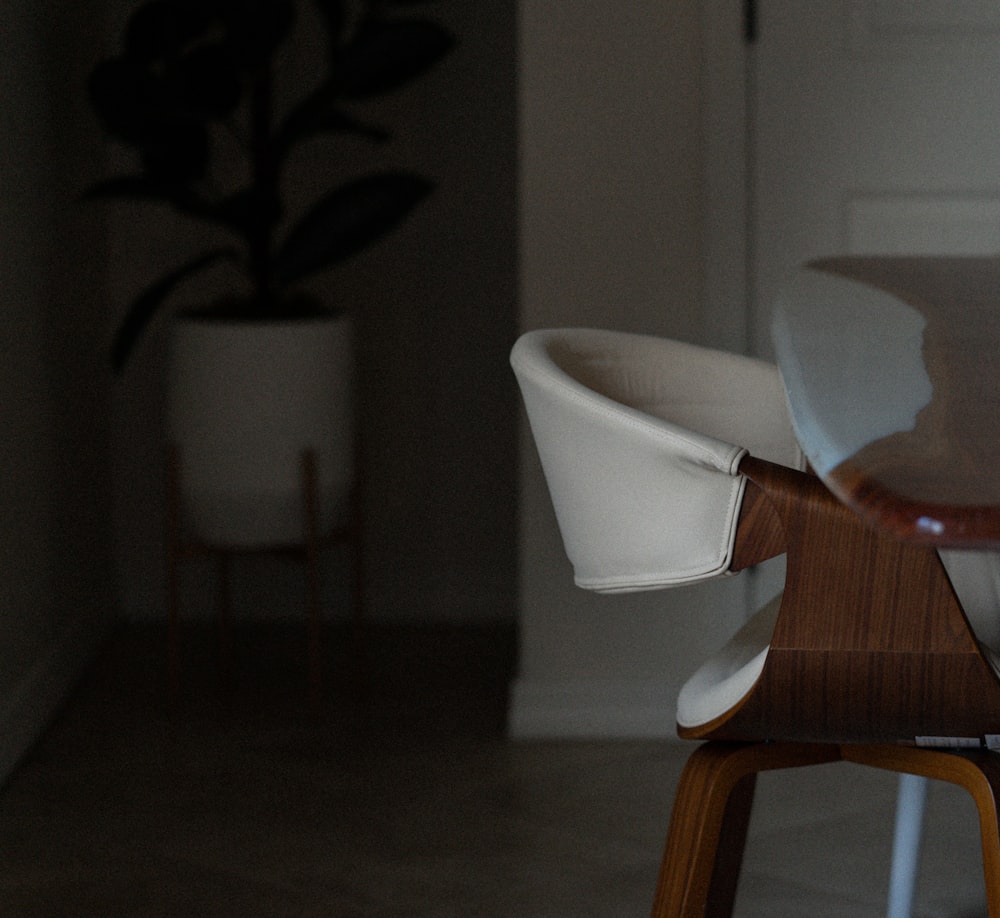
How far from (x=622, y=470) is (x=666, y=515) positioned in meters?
0.06

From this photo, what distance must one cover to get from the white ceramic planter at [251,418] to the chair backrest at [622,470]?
1.24 m

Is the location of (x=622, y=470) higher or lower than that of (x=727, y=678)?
higher

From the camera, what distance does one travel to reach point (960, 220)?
260 cm

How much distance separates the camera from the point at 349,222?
2.73m

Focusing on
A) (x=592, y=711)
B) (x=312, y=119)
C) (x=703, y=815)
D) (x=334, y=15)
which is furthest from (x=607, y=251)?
(x=703, y=815)

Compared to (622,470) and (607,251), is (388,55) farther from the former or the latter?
(622,470)

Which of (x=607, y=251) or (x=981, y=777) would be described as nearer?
(x=981, y=777)

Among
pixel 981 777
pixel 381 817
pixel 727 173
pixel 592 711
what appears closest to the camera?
pixel 981 777

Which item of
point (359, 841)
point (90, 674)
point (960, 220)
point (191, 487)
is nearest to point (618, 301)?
point (960, 220)

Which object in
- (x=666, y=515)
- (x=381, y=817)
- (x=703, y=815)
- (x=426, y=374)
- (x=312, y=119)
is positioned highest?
(x=312, y=119)

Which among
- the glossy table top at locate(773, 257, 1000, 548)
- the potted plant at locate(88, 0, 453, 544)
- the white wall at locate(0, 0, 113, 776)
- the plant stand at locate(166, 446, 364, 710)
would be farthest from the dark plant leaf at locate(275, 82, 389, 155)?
the glossy table top at locate(773, 257, 1000, 548)

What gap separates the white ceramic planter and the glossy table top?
4.08ft

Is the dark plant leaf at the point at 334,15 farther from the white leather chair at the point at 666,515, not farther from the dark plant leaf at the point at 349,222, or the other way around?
the white leather chair at the point at 666,515

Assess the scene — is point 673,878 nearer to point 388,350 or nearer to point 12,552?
point 12,552
